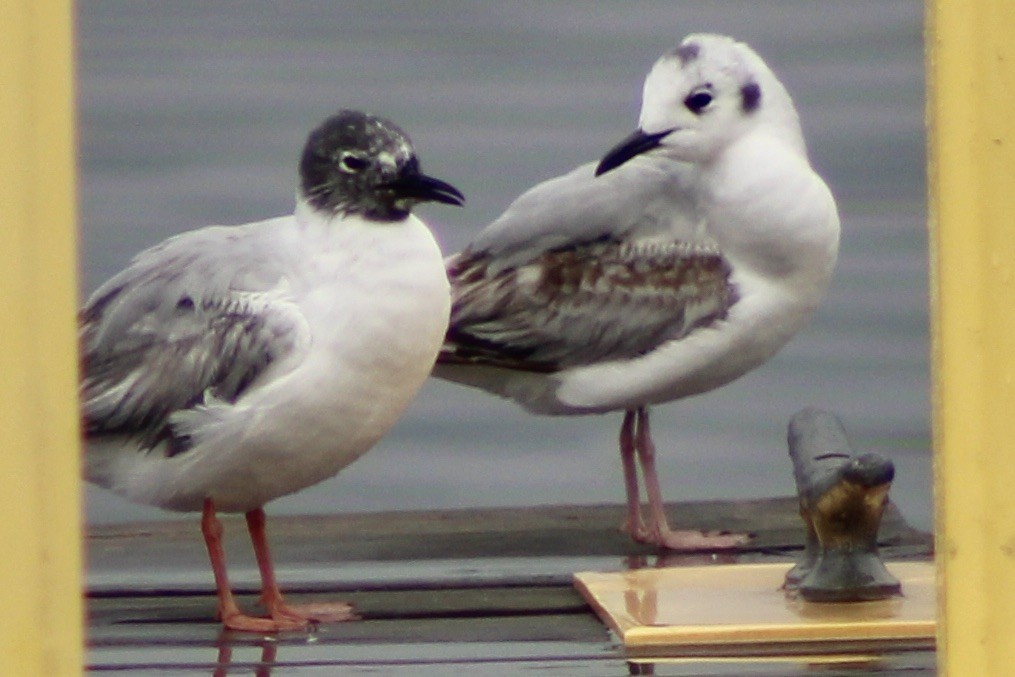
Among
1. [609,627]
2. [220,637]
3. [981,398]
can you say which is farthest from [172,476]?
[981,398]

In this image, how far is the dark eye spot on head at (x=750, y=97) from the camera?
11.6ft

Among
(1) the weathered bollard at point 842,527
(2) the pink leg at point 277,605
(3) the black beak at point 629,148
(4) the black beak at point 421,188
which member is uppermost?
(3) the black beak at point 629,148

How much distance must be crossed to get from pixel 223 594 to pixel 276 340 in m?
0.31

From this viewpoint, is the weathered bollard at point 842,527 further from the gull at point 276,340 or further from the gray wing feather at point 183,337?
the gray wing feather at point 183,337

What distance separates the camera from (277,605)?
2547mm

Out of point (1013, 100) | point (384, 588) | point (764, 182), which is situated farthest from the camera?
point (764, 182)

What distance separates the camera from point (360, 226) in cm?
262

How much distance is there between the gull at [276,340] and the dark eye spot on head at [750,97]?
0.99m

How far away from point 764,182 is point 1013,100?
7.51 feet

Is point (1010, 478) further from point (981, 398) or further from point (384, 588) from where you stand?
point (384, 588)

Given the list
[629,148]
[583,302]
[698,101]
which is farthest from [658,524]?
[698,101]

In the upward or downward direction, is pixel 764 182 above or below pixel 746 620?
above

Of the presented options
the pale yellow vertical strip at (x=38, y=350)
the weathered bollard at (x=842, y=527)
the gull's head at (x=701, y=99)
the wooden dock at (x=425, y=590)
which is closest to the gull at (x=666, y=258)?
the gull's head at (x=701, y=99)

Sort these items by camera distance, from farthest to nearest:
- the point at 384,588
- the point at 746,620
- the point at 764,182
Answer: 1. the point at 764,182
2. the point at 384,588
3. the point at 746,620
